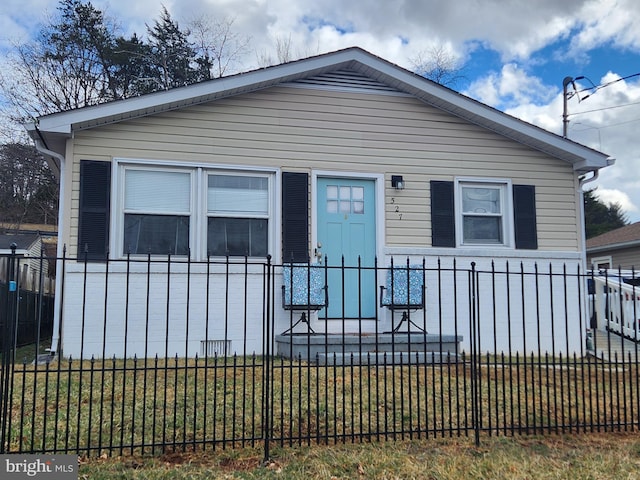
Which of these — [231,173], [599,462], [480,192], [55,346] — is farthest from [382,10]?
[599,462]

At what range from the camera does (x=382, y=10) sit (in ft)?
53.5

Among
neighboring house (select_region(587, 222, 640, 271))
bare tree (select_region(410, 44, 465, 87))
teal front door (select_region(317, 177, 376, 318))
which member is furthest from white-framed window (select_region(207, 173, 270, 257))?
bare tree (select_region(410, 44, 465, 87))

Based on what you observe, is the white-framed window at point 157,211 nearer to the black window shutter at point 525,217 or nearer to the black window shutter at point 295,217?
the black window shutter at point 295,217

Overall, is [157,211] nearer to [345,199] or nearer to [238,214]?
[238,214]

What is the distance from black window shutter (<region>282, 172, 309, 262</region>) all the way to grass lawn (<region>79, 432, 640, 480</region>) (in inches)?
157

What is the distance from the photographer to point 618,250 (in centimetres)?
1811

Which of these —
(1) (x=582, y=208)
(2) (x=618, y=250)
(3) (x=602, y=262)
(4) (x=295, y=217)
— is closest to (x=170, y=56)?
(4) (x=295, y=217)

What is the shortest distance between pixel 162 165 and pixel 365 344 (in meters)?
3.88

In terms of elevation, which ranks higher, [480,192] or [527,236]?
[480,192]

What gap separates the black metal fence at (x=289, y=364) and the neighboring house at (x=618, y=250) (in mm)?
9201

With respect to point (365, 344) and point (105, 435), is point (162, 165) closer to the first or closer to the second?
point (365, 344)

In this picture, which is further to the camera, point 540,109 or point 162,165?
point 540,109

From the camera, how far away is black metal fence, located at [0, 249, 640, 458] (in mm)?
4008

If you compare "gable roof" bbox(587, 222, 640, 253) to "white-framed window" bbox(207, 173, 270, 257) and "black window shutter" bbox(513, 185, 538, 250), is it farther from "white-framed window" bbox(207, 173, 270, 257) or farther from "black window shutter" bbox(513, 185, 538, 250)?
"white-framed window" bbox(207, 173, 270, 257)
